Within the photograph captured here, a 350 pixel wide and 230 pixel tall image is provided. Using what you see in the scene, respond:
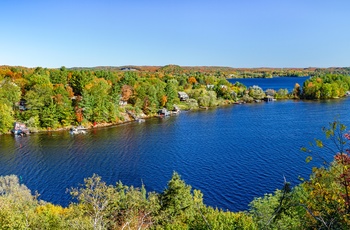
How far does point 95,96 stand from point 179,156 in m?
31.8

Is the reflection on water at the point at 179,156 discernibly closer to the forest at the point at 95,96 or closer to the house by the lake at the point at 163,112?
the forest at the point at 95,96

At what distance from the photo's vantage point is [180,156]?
145 ft

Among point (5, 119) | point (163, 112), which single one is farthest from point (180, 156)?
point (163, 112)

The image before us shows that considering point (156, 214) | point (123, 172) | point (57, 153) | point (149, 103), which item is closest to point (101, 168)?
point (123, 172)

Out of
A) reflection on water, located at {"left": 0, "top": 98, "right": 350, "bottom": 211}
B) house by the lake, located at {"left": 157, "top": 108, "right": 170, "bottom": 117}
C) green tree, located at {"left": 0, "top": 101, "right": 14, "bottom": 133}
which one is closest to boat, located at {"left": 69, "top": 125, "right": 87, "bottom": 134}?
reflection on water, located at {"left": 0, "top": 98, "right": 350, "bottom": 211}

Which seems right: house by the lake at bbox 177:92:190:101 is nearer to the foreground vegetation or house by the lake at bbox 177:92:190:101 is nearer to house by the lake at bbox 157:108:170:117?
house by the lake at bbox 157:108:170:117

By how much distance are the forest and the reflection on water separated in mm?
5097

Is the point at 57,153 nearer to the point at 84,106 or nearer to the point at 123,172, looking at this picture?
the point at 123,172

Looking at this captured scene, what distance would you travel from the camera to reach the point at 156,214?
2053cm

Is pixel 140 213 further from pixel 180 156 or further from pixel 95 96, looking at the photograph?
pixel 95 96

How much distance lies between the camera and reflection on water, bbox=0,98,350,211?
111 feet

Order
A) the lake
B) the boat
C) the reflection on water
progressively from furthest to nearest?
the boat → the reflection on water → the lake

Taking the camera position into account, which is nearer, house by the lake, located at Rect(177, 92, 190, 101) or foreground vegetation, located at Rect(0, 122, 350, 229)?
foreground vegetation, located at Rect(0, 122, 350, 229)

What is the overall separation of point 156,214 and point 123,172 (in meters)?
18.6
